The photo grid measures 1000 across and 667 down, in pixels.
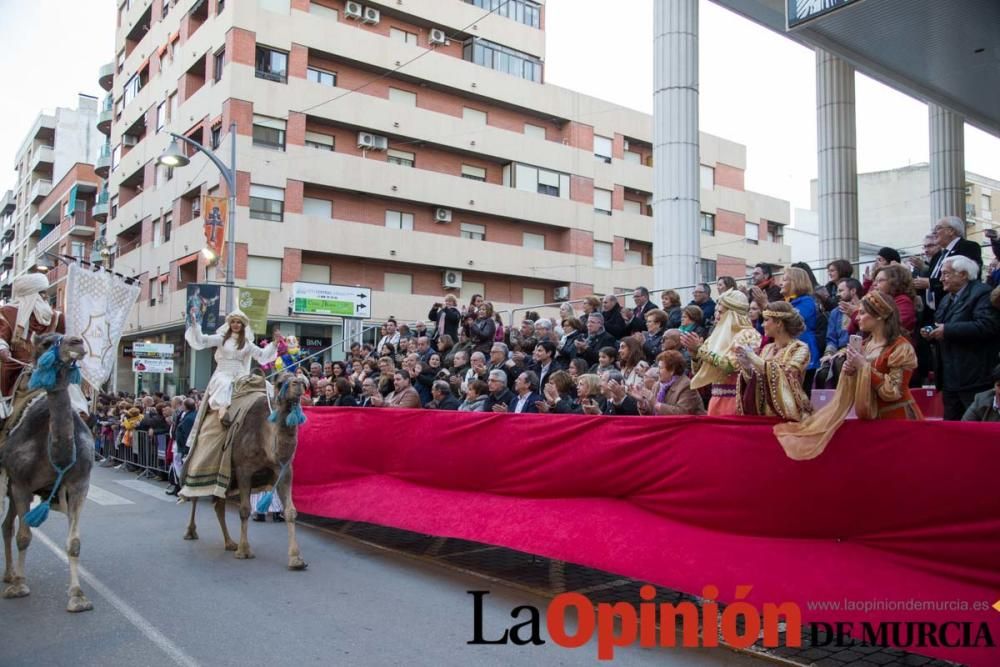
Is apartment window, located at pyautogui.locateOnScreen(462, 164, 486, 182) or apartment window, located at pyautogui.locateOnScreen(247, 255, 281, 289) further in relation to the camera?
apartment window, located at pyautogui.locateOnScreen(462, 164, 486, 182)

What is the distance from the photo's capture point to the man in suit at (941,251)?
8062 mm

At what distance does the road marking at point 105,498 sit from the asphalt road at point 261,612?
415 centimetres

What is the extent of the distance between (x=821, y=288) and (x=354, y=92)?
30.9 metres

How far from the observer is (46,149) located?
2744 inches

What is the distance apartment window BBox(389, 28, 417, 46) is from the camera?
38969 millimetres

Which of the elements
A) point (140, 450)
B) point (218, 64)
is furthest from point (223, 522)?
point (218, 64)

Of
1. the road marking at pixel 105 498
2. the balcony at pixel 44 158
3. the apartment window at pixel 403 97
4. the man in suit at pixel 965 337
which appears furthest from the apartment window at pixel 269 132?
the balcony at pixel 44 158

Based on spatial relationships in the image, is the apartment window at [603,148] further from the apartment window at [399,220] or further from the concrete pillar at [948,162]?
the concrete pillar at [948,162]

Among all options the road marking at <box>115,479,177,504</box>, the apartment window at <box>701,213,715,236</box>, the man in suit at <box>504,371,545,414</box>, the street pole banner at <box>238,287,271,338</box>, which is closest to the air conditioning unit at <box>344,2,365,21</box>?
the street pole banner at <box>238,287,271,338</box>

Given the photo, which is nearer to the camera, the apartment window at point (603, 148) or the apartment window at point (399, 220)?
the apartment window at point (399, 220)

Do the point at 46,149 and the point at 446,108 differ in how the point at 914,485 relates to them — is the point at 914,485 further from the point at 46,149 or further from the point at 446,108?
the point at 46,149

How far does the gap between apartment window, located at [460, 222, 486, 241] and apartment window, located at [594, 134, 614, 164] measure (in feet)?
28.8

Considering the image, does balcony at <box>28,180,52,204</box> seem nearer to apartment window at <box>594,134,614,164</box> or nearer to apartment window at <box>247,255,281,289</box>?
apartment window at <box>247,255,281,289</box>

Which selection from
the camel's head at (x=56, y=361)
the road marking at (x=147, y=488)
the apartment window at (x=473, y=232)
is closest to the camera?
the camel's head at (x=56, y=361)
